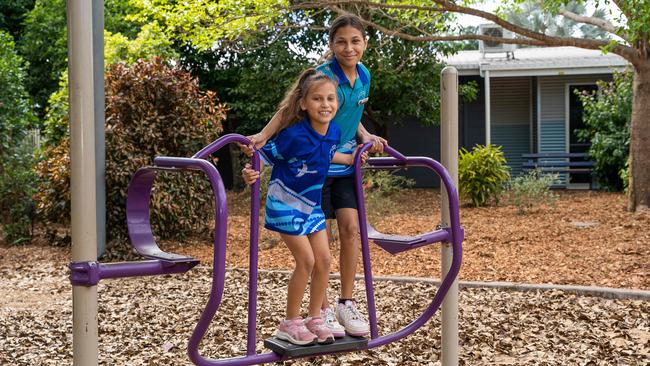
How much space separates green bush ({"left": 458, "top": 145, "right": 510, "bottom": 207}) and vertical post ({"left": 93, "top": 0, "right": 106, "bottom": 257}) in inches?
234

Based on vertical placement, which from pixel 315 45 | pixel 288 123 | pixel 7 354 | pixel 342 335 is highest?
pixel 315 45

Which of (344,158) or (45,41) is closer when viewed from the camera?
(344,158)

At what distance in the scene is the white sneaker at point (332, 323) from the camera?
11.6 feet

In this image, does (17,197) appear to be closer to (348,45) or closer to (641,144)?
(348,45)

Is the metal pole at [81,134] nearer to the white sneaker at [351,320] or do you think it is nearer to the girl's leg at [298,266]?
the girl's leg at [298,266]

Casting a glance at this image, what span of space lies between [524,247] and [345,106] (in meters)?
5.53

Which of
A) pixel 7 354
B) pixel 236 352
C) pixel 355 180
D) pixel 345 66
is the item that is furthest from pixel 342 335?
pixel 7 354

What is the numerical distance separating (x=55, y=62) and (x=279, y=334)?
17955 millimetres

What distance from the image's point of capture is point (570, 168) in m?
18.1

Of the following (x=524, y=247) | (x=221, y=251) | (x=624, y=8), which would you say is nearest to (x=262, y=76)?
(x=624, y=8)

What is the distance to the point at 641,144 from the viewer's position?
36.5 ft

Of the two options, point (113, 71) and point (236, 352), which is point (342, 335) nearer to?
point (236, 352)

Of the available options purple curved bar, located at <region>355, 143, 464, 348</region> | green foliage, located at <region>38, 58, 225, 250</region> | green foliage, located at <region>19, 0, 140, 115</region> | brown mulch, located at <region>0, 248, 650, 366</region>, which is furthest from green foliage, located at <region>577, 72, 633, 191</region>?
purple curved bar, located at <region>355, 143, 464, 348</region>

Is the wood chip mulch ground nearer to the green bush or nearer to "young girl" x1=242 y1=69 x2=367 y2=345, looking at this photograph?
"young girl" x1=242 y1=69 x2=367 y2=345
